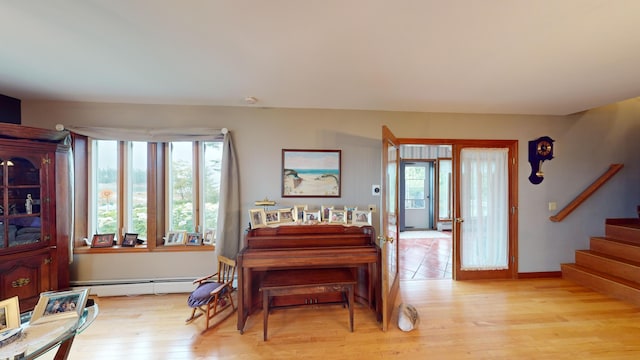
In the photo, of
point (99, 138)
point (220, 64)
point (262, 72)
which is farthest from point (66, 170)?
point (262, 72)

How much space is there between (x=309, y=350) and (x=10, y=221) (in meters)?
3.25

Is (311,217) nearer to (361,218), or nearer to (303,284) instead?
(361,218)

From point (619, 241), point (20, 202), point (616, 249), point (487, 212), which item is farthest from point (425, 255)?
point (20, 202)

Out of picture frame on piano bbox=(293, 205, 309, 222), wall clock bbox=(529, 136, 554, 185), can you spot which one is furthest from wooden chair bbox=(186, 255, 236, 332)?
wall clock bbox=(529, 136, 554, 185)

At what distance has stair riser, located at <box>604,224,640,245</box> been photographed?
9.81 ft

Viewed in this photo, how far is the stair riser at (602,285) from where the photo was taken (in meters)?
2.55

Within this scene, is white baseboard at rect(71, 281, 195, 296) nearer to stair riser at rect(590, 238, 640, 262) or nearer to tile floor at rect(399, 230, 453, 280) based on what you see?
tile floor at rect(399, 230, 453, 280)

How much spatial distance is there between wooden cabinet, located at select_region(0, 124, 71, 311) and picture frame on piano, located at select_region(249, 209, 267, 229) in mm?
2113

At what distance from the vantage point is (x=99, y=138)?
8.98 feet

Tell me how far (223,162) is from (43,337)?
2.00 metres

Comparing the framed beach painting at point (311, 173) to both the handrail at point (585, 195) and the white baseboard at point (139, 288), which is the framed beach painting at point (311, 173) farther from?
the handrail at point (585, 195)

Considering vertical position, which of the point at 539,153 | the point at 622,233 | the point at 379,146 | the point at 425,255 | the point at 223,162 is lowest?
the point at 425,255

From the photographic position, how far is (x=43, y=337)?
1.16m

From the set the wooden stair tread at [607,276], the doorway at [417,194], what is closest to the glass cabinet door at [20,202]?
the wooden stair tread at [607,276]
